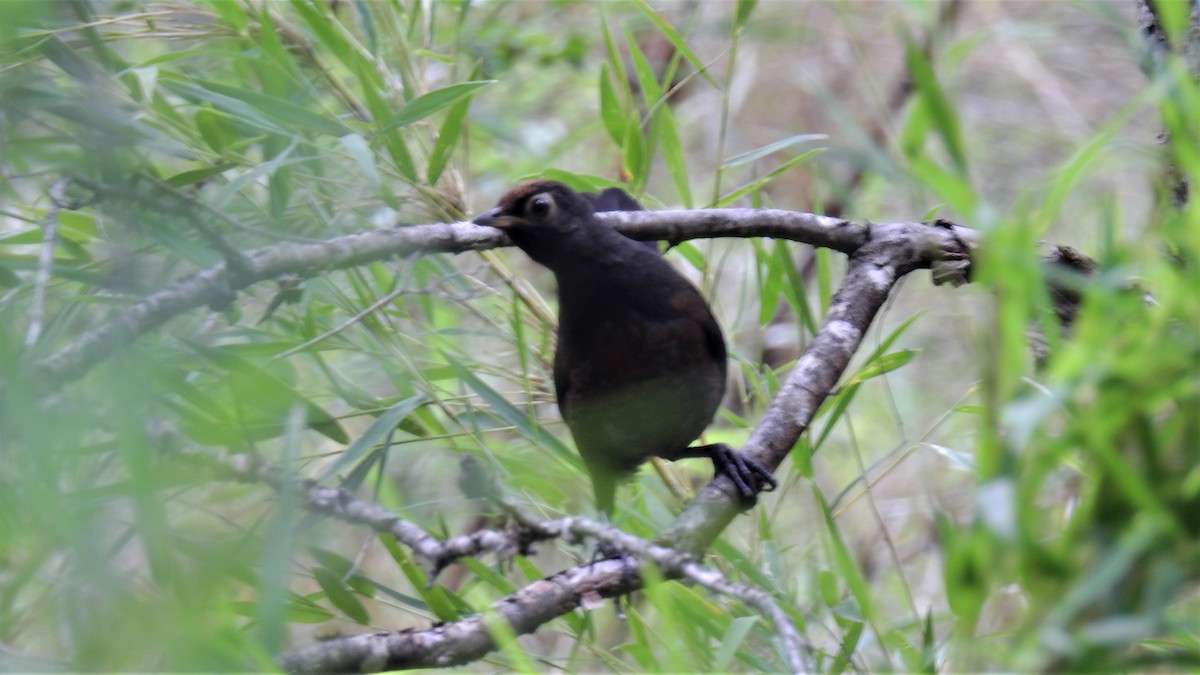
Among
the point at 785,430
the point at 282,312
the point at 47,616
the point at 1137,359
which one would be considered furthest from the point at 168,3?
the point at 1137,359

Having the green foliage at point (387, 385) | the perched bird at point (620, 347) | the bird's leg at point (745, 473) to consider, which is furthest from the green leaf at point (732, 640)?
the perched bird at point (620, 347)

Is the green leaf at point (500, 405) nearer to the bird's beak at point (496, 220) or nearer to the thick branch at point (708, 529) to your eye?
the bird's beak at point (496, 220)

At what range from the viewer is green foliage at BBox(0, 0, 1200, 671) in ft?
2.79

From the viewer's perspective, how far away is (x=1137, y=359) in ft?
2.69

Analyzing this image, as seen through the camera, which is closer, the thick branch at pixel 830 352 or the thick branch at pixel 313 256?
the thick branch at pixel 313 256

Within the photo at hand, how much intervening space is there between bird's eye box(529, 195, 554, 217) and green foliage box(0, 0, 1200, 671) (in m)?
0.23

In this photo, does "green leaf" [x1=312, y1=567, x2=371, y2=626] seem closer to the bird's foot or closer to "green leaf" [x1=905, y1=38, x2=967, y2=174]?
the bird's foot

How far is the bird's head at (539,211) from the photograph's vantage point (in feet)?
7.54

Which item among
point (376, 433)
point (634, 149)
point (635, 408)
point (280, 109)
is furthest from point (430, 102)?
point (635, 408)

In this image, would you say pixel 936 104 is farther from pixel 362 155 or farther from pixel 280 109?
pixel 280 109

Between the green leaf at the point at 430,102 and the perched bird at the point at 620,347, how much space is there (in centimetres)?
42

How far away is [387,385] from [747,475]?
0.88m

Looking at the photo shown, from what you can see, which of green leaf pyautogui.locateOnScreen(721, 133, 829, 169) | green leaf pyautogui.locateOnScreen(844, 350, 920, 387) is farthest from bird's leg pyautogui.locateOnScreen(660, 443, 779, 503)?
green leaf pyautogui.locateOnScreen(721, 133, 829, 169)

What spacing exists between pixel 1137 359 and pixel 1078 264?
148cm
